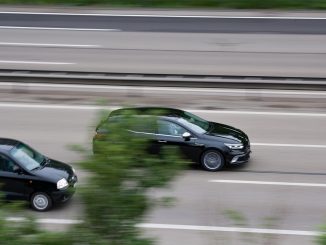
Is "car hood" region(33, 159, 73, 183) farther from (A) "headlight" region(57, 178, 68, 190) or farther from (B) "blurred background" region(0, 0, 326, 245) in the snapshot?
(B) "blurred background" region(0, 0, 326, 245)

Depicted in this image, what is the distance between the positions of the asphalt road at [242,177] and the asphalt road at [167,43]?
418cm

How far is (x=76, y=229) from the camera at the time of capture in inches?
283

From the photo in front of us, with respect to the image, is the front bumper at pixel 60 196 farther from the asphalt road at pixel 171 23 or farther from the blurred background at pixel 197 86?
the asphalt road at pixel 171 23

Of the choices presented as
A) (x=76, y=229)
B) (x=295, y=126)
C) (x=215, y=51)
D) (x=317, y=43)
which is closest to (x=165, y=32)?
(x=215, y=51)

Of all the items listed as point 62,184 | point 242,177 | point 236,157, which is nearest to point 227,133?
point 236,157

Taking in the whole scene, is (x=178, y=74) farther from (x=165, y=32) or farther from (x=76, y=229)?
(x=76, y=229)

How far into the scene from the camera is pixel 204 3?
3216cm

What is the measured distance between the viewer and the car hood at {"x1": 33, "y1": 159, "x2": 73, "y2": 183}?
1532 cm

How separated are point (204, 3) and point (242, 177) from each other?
1622cm

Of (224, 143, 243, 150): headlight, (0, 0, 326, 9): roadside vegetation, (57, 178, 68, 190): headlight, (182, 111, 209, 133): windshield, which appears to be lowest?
(57, 178, 68, 190): headlight

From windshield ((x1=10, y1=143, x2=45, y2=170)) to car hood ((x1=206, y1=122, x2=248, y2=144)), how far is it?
12.9ft

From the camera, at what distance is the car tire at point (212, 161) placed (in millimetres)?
17422

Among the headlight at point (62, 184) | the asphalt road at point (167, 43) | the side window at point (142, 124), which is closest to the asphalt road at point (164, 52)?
the asphalt road at point (167, 43)

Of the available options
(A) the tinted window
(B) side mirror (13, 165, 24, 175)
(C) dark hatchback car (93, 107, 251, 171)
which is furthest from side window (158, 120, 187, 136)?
(B) side mirror (13, 165, 24, 175)
